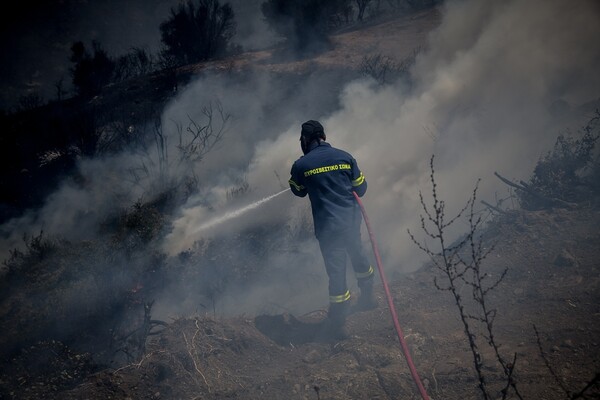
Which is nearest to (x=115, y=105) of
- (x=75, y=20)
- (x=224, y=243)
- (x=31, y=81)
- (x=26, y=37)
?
→ (x=224, y=243)

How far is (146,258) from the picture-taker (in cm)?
521

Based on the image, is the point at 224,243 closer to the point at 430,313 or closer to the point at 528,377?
the point at 430,313

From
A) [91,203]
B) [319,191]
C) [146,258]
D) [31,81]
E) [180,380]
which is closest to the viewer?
[180,380]

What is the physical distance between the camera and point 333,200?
389cm

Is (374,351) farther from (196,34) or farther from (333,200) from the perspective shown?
(196,34)

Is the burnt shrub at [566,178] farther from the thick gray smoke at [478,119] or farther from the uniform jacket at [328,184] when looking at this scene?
the uniform jacket at [328,184]

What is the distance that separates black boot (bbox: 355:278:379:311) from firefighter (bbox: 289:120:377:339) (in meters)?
0.42

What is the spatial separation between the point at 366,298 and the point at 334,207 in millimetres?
1377

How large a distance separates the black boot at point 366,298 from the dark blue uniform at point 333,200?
434mm

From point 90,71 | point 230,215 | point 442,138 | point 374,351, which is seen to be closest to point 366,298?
point 374,351

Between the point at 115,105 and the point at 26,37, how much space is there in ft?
64.8

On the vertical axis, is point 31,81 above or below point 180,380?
above

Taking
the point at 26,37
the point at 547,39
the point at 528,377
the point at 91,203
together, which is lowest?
the point at 528,377

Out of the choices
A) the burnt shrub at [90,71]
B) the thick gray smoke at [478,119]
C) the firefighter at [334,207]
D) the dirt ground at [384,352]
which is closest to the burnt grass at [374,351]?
the dirt ground at [384,352]
